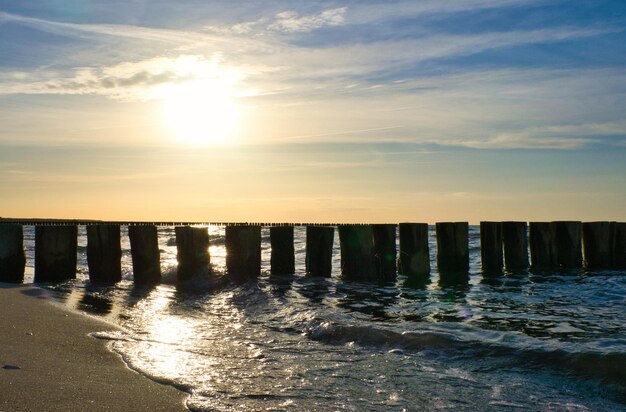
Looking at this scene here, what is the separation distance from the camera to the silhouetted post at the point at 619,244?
43.6 ft

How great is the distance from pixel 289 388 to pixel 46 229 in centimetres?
829

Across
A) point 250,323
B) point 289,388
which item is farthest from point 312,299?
point 289,388

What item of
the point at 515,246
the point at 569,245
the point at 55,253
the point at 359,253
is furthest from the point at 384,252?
the point at 55,253

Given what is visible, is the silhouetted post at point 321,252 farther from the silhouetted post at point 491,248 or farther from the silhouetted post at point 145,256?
the silhouetted post at point 491,248

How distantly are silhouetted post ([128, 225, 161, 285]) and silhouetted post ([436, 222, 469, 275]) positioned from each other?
5.65 meters

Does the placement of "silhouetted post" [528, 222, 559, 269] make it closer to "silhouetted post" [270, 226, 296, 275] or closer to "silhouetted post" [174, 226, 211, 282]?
"silhouetted post" [270, 226, 296, 275]

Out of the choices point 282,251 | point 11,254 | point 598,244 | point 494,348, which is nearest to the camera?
point 494,348

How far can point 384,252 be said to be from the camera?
38.0 ft

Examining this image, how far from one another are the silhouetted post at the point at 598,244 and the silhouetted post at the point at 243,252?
7.36m

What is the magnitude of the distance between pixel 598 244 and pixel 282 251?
710cm

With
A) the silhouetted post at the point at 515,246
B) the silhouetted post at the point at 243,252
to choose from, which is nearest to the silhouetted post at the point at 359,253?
the silhouetted post at the point at 243,252

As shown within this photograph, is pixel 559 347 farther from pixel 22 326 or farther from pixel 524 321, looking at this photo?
pixel 22 326

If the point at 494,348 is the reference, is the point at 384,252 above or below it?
above

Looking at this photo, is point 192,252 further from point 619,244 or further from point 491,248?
point 619,244
